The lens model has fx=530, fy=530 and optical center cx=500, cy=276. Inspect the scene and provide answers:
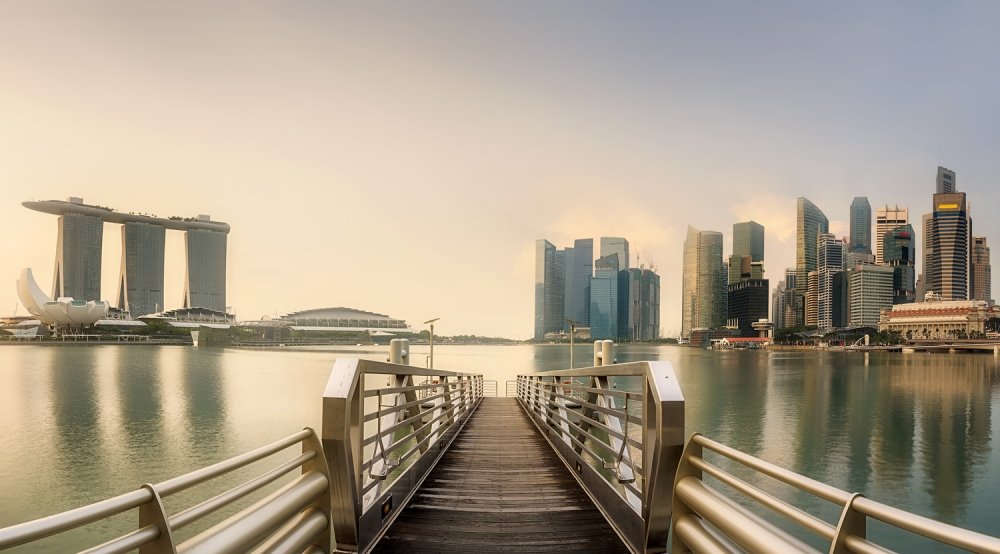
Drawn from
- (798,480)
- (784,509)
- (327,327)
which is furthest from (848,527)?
(327,327)

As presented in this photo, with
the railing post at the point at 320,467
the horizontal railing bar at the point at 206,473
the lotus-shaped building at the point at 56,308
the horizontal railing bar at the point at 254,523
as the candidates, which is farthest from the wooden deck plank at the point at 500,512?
the lotus-shaped building at the point at 56,308

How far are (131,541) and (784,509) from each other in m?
2.23

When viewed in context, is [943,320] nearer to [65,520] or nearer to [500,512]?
[500,512]

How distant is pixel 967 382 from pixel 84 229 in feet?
812

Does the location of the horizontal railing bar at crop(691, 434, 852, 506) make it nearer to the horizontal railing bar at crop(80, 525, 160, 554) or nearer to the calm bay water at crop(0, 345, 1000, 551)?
the horizontal railing bar at crop(80, 525, 160, 554)

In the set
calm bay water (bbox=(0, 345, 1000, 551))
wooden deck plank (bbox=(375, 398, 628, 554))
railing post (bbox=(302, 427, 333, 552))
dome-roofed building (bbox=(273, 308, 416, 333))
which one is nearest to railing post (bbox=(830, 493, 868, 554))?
wooden deck plank (bbox=(375, 398, 628, 554))

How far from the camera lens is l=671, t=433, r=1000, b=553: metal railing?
1398mm

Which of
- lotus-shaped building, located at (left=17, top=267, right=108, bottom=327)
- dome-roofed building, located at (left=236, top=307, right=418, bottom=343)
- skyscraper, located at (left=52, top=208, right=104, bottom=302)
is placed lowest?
dome-roofed building, located at (left=236, top=307, right=418, bottom=343)

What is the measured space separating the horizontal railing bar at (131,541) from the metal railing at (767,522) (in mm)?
1943

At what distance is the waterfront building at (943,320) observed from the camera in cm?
15000

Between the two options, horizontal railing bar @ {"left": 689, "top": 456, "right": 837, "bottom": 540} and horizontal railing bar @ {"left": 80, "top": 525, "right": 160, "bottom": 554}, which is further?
horizontal railing bar @ {"left": 689, "top": 456, "right": 837, "bottom": 540}

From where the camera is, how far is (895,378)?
66625 millimetres

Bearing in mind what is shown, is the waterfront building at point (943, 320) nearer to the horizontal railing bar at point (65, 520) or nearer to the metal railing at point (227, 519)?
the metal railing at point (227, 519)

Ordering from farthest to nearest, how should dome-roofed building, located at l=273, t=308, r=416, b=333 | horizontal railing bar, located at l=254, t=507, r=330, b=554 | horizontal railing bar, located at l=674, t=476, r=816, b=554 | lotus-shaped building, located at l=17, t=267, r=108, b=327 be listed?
dome-roofed building, located at l=273, t=308, r=416, b=333 < lotus-shaped building, located at l=17, t=267, r=108, b=327 < horizontal railing bar, located at l=254, t=507, r=330, b=554 < horizontal railing bar, located at l=674, t=476, r=816, b=554
